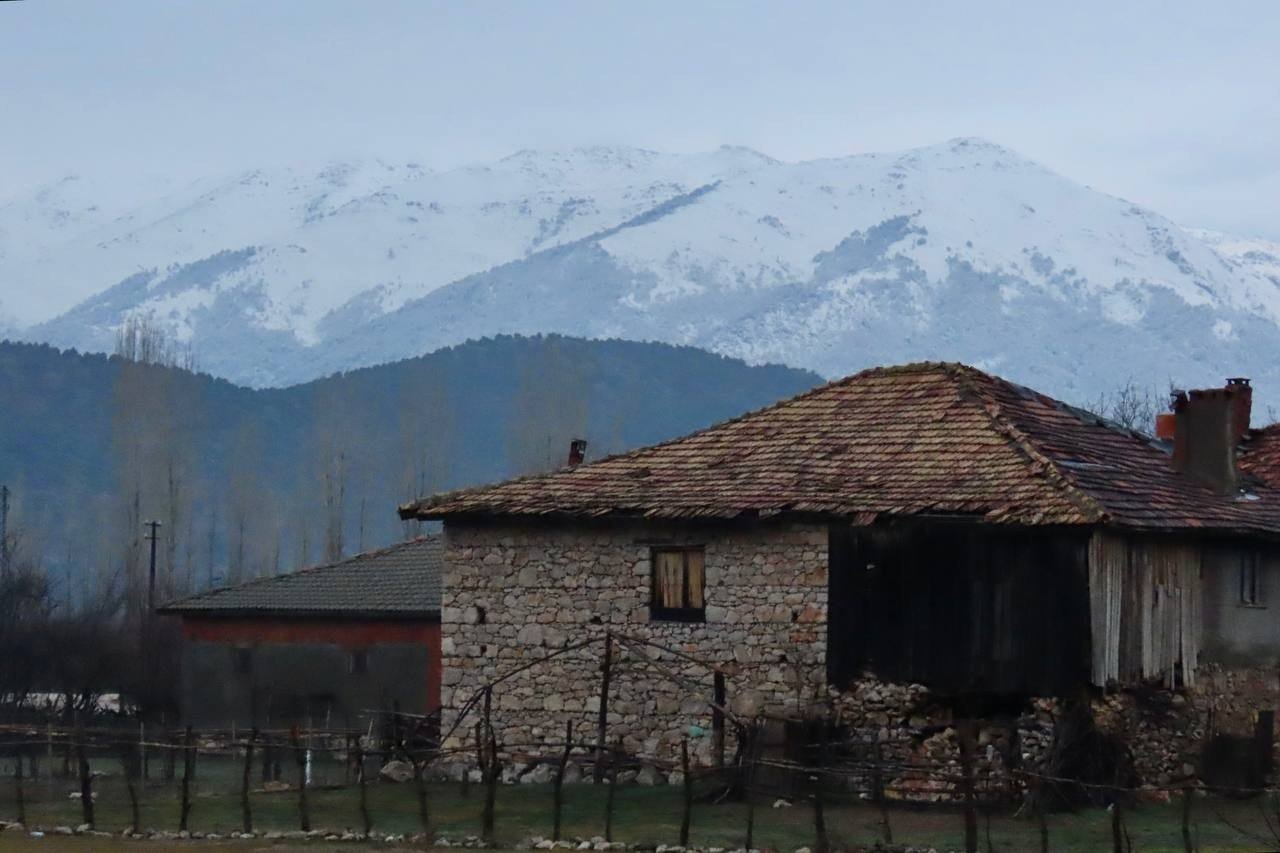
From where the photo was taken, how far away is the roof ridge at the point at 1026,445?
88.2 feet

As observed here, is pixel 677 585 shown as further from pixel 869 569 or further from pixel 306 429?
pixel 306 429

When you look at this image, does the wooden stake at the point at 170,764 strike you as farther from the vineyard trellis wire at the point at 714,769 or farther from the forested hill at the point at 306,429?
→ the forested hill at the point at 306,429

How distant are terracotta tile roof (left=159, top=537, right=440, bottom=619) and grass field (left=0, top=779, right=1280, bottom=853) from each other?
1244 centimetres

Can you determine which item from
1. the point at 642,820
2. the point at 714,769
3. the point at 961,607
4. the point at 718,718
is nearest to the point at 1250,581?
the point at 961,607

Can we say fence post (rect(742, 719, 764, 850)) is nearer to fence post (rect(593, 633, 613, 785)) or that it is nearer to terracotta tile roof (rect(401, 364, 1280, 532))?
fence post (rect(593, 633, 613, 785))

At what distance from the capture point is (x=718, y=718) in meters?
28.1

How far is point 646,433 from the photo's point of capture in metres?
151

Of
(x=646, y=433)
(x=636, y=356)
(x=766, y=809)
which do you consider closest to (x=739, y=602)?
(x=766, y=809)

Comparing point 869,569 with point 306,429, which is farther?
point 306,429

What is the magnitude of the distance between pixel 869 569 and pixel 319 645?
16.5 meters

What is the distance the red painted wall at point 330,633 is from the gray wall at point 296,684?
0.36 ft

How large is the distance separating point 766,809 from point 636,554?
451cm

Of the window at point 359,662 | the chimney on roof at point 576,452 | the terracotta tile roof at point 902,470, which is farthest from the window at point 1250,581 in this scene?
the window at point 359,662

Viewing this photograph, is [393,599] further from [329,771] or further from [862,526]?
[862,526]
